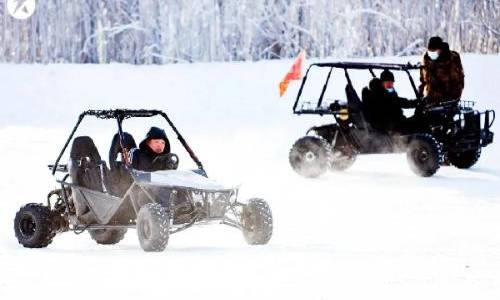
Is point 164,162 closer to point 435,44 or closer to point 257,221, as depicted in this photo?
point 257,221

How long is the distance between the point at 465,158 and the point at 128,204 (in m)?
8.31

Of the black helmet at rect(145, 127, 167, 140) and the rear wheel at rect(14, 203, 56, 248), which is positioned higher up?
the black helmet at rect(145, 127, 167, 140)

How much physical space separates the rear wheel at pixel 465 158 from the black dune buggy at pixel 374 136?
19cm

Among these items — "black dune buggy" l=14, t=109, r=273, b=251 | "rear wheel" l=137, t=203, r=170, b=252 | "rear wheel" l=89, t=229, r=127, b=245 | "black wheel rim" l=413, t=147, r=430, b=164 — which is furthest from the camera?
"black wheel rim" l=413, t=147, r=430, b=164

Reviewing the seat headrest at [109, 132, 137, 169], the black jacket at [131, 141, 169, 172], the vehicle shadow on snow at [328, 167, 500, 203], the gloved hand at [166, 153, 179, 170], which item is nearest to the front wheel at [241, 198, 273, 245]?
the gloved hand at [166, 153, 179, 170]

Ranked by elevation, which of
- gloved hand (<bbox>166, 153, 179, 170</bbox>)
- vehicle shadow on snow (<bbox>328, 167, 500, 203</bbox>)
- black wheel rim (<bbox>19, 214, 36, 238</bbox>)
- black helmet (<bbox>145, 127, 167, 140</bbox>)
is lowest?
vehicle shadow on snow (<bbox>328, 167, 500, 203</bbox>)

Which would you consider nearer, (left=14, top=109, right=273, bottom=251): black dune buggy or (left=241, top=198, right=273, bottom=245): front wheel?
(left=14, top=109, right=273, bottom=251): black dune buggy

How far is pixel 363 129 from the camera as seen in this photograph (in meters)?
17.7

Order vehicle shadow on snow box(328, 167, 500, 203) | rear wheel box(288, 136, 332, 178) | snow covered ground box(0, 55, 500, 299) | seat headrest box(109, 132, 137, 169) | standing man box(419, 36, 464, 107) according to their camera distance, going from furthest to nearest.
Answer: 1. standing man box(419, 36, 464, 107)
2. rear wheel box(288, 136, 332, 178)
3. vehicle shadow on snow box(328, 167, 500, 203)
4. seat headrest box(109, 132, 137, 169)
5. snow covered ground box(0, 55, 500, 299)

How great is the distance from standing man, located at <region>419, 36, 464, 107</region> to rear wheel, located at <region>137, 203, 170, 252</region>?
27.9ft

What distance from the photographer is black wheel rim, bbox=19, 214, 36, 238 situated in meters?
11.6

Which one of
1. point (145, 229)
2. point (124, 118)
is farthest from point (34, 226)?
point (145, 229)

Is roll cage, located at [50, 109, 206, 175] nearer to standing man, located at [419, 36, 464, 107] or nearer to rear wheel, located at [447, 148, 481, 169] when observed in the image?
standing man, located at [419, 36, 464, 107]

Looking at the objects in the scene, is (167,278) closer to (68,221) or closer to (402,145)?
(68,221)
